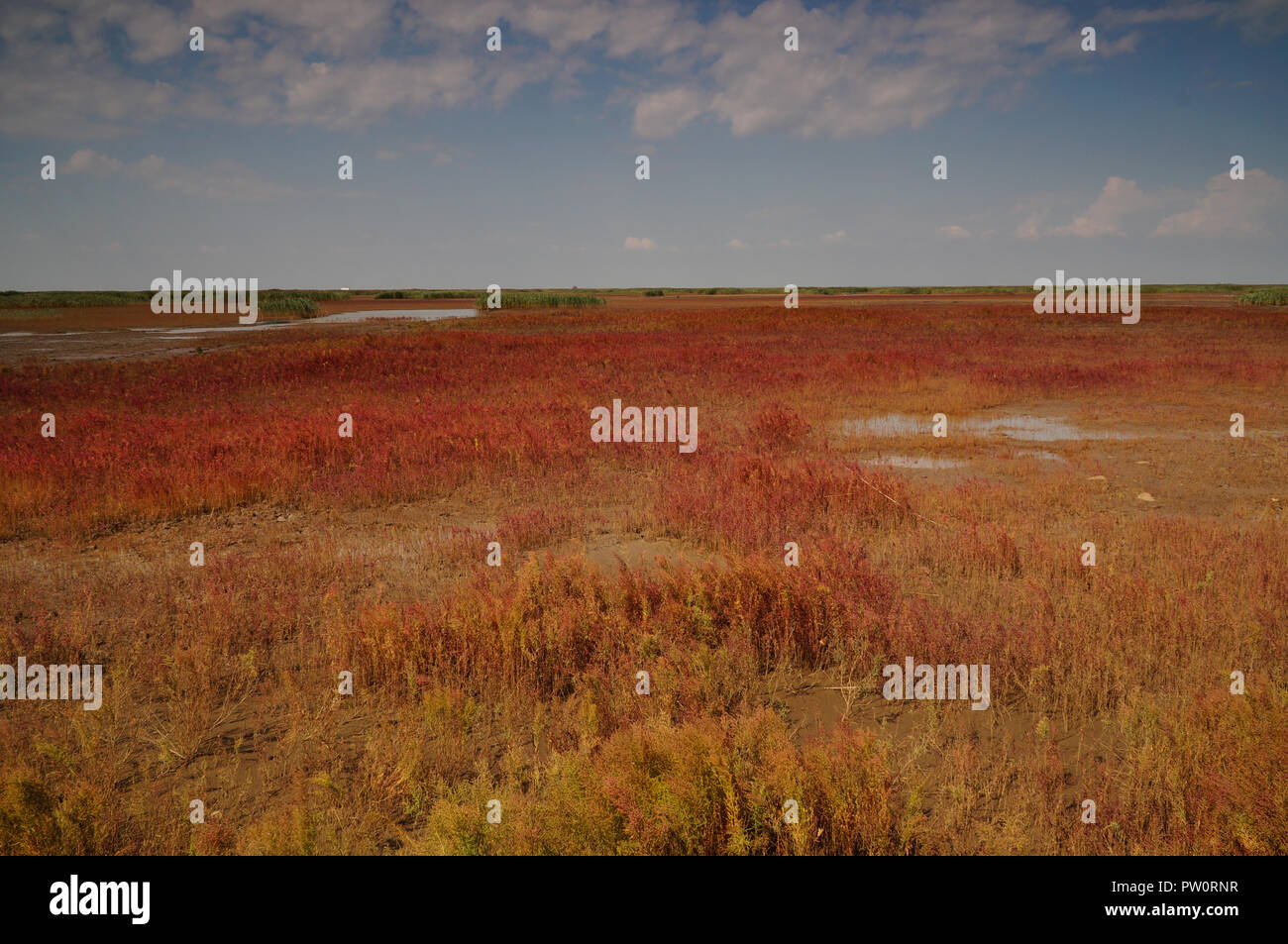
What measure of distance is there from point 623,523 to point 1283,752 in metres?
5.96

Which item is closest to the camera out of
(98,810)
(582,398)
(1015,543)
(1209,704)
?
(98,810)

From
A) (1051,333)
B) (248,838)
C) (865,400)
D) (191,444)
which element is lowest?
(248,838)

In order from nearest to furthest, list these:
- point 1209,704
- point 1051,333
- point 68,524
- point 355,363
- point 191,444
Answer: point 1209,704, point 68,524, point 191,444, point 355,363, point 1051,333

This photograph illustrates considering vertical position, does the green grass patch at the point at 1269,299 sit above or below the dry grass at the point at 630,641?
above

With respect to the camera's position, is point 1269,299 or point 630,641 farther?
point 1269,299

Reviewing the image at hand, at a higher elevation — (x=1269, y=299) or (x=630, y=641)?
(x=1269, y=299)

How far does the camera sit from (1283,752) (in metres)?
3.18

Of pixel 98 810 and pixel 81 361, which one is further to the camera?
pixel 81 361

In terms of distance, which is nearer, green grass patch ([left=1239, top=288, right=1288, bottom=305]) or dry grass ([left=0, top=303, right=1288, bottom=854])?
dry grass ([left=0, top=303, right=1288, bottom=854])

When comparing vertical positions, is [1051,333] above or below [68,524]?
above

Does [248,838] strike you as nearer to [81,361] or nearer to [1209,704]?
[1209,704]

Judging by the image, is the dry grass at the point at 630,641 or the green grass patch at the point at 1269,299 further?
the green grass patch at the point at 1269,299

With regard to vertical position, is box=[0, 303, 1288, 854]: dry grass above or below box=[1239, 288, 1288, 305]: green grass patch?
below
